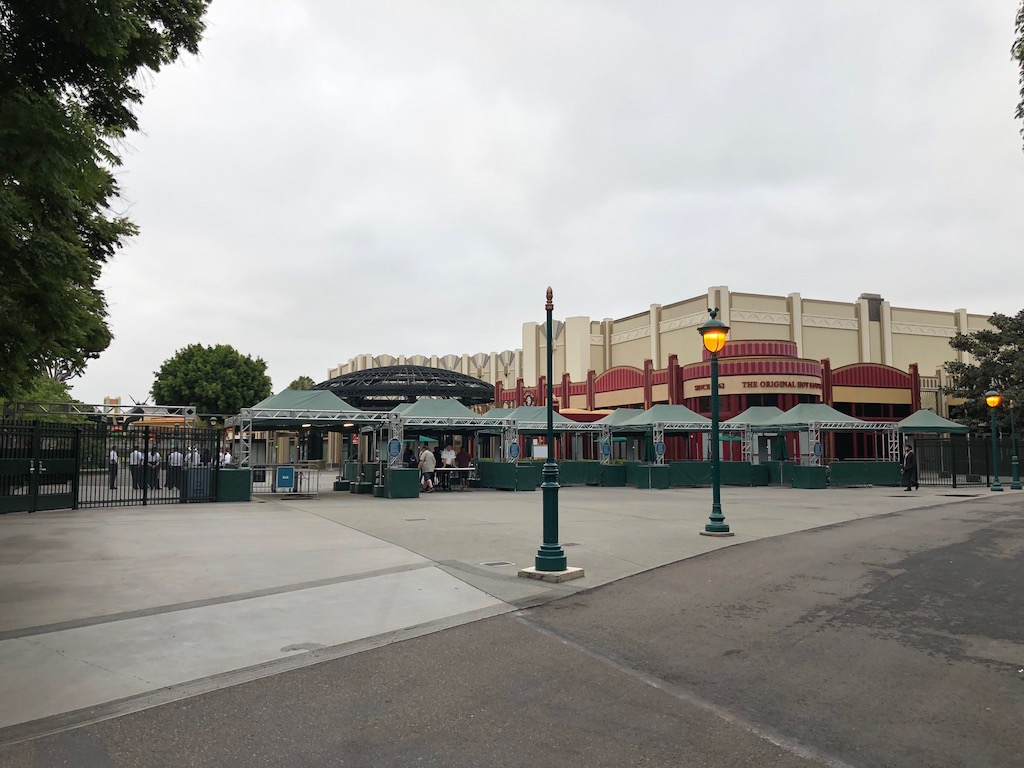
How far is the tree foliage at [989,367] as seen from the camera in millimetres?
38938

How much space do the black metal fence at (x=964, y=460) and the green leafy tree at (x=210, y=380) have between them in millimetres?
48094

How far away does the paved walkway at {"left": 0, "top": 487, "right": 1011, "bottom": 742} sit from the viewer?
571 centimetres

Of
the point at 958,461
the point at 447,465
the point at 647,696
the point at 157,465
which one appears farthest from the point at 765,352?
the point at 647,696

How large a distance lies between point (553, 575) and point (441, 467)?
763 inches

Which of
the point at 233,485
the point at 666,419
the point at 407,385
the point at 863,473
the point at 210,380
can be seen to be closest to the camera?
the point at 233,485

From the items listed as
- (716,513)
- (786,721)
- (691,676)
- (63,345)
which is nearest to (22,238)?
(63,345)

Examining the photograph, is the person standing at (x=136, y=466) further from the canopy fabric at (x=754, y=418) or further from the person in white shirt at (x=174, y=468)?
the canopy fabric at (x=754, y=418)

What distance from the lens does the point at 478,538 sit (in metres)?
13.1

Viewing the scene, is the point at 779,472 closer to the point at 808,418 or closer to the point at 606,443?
the point at 808,418

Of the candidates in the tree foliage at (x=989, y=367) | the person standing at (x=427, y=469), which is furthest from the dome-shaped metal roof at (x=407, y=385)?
the tree foliage at (x=989, y=367)

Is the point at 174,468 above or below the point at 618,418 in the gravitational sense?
below

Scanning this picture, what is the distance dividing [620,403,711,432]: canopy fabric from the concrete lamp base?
886 inches

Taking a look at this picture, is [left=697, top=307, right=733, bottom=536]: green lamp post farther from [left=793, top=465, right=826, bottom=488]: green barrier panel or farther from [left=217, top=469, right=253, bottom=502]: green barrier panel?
[left=793, top=465, right=826, bottom=488]: green barrier panel

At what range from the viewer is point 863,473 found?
1222 inches
